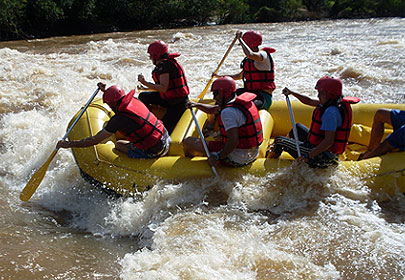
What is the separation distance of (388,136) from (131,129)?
2484mm

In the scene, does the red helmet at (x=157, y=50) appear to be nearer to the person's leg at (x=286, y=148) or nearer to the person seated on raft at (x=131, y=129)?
the person seated on raft at (x=131, y=129)

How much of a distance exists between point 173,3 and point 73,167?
18.4 m

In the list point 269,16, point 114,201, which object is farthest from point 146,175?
point 269,16

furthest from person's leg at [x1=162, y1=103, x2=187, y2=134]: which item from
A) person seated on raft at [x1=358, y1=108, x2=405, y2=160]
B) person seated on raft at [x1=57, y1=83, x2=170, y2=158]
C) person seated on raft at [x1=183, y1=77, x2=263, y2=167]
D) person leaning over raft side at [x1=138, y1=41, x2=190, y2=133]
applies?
person seated on raft at [x1=358, y1=108, x2=405, y2=160]

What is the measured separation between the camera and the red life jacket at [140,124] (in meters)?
3.86

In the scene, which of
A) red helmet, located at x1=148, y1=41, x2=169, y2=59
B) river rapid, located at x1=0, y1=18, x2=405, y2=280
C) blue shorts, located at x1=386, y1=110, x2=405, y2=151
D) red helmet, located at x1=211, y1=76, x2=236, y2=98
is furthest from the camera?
red helmet, located at x1=148, y1=41, x2=169, y2=59

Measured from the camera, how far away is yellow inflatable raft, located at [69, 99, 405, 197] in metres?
3.67

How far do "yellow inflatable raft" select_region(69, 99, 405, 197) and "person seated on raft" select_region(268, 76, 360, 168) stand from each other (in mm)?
189

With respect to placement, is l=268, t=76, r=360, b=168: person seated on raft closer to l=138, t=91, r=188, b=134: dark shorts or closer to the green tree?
l=138, t=91, r=188, b=134: dark shorts

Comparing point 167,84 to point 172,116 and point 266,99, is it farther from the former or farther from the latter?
point 266,99

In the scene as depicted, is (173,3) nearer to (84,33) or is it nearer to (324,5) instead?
(84,33)

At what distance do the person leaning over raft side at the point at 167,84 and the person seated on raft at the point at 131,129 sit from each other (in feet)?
2.38

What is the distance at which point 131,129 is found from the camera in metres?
3.93

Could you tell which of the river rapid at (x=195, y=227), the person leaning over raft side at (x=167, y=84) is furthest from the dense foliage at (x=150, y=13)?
the person leaning over raft side at (x=167, y=84)
